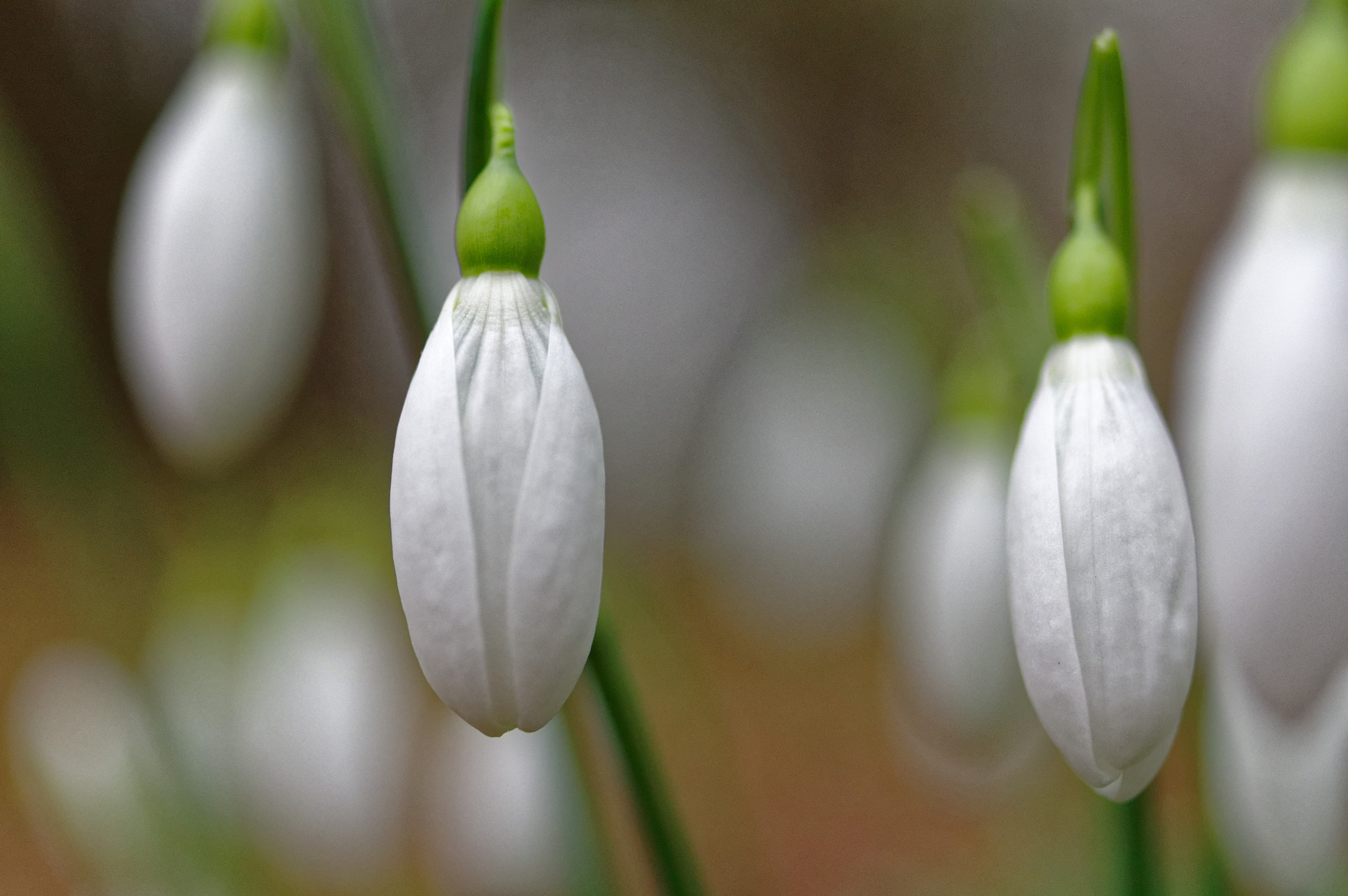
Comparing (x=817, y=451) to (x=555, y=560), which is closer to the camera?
(x=555, y=560)

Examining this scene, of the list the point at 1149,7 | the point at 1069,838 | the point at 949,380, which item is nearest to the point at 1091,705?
the point at 949,380

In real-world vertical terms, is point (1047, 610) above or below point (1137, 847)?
above

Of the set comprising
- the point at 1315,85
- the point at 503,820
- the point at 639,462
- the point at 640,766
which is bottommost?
the point at 639,462

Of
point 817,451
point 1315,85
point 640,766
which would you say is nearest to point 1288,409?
point 1315,85

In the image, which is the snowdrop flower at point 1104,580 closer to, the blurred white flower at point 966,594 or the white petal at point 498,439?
the white petal at point 498,439

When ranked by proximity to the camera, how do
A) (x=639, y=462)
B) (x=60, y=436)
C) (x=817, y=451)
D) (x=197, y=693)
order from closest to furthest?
1. (x=60, y=436)
2. (x=197, y=693)
3. (x=817, y=451)
4. (x=639, y=462)

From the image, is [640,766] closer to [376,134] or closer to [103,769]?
[376,134]

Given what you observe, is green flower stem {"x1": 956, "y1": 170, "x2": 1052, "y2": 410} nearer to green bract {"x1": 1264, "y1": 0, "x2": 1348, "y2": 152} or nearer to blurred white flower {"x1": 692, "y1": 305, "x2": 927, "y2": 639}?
green bract {"x1": 1264, "y1": 0, "x2": 1348, "y2": 152}
